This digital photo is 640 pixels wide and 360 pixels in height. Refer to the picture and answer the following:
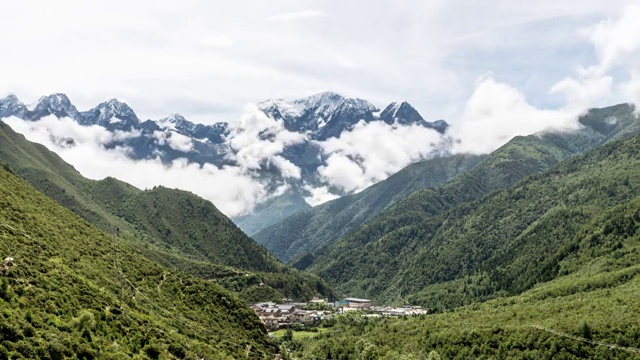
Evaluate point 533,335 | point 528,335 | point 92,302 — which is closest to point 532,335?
point 533,335

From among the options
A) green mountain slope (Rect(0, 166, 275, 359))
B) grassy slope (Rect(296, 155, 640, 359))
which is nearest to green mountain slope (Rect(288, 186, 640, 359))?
grassy slope (Rect(296, 155, 640, 359))

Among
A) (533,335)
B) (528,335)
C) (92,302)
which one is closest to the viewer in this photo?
(92,302)

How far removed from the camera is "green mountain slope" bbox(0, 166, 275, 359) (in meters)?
51.1

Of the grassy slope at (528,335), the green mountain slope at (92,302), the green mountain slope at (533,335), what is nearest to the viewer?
the green mountain slope at (92,302)

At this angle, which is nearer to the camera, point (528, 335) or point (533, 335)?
point (533, 335)

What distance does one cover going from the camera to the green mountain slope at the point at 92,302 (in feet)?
168

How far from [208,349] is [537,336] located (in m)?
104

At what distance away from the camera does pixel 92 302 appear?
65500mm

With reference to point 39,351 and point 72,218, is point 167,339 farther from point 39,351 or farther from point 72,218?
point 72,218

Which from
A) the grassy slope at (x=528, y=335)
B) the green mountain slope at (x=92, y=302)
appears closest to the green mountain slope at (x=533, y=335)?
the grassy slope at (x=528, y=335)

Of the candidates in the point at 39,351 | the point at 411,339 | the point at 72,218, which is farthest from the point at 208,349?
the point at 411,339

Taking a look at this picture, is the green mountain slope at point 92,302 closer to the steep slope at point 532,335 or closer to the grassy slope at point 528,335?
the steep slope at point 532,335

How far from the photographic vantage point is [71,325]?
2146 inches

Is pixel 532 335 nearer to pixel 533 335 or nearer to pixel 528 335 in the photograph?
pixel 533 335
